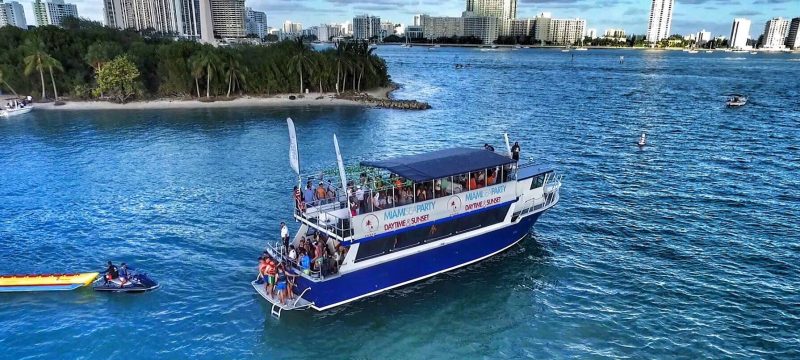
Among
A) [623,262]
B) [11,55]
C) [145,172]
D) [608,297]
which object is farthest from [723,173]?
[11,55]

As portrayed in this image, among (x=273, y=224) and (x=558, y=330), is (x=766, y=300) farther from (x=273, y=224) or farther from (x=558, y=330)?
(x=273, y=224)

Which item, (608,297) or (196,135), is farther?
(196,135)

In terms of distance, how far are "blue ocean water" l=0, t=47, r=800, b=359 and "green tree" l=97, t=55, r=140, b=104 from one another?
22579mm

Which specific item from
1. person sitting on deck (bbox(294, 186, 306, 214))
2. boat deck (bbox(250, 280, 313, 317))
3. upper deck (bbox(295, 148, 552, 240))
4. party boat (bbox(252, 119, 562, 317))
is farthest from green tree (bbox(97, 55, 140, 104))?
boat deck (bbox(250, 280, 313, 317))

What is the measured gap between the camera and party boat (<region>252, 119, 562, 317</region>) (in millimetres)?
22578

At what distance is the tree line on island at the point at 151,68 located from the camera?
8631 centimetres

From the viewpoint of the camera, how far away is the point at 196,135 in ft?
210

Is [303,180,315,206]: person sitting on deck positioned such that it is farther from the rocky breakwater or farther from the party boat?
the rocky breakwater

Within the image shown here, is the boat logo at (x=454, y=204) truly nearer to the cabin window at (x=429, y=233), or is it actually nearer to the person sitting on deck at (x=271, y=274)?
the cabin window at (x=429, y=233)

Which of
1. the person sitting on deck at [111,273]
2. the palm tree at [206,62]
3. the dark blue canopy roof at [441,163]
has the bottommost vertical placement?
the person sitting on deck at [111,273]

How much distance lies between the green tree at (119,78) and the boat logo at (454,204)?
81.4 m

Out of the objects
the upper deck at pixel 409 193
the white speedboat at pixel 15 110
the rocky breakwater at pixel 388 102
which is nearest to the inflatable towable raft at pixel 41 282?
the upper deck at pixel 409 193

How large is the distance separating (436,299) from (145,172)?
3439 cm

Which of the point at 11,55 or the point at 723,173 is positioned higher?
the point at 11,55
